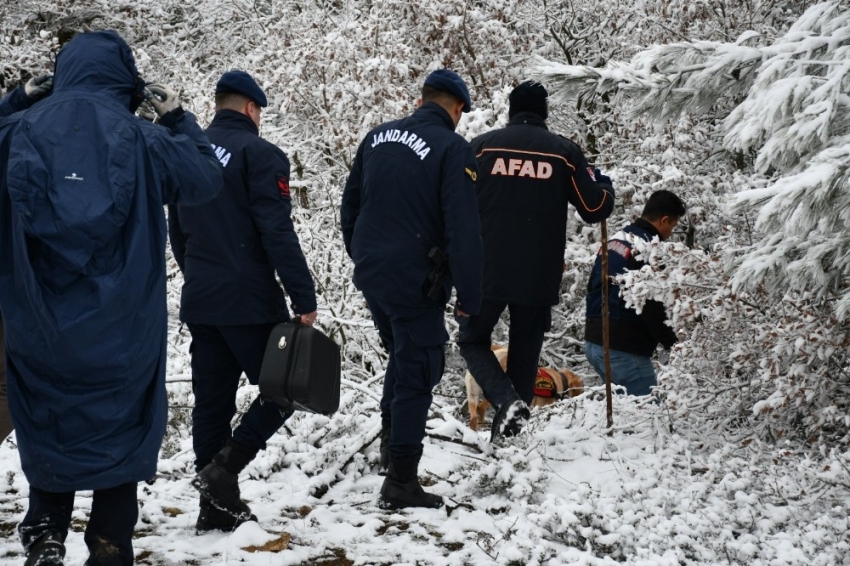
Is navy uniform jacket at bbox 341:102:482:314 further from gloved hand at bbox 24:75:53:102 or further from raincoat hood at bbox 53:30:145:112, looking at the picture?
gloved hand at bbox 24:75:53:102

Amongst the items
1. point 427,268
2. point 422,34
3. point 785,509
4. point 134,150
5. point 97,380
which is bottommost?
point 785,509

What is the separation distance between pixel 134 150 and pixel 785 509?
3.35m

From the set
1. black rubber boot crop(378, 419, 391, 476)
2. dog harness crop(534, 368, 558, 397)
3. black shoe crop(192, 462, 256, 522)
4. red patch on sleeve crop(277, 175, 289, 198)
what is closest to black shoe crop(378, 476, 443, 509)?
black rubber boot crop(378, 419, 391, 476)

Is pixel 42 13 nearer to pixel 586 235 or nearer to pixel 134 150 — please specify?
pixel 586 235

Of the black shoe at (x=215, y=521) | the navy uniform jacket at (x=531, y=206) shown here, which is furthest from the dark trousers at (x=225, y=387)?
the navy uniform jacket at (x=531, y=206)

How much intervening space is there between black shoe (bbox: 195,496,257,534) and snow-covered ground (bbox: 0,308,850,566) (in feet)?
0.15

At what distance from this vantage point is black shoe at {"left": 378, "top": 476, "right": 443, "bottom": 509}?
4547 mm

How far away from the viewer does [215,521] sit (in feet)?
13.8

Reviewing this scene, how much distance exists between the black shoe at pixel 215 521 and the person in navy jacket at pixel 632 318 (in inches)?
128

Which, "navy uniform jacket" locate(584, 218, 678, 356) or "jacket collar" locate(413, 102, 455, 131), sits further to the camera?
"navy uniform jacket" locate(584, 218, 678, 356)

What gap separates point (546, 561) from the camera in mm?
3936

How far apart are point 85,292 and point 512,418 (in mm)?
2884

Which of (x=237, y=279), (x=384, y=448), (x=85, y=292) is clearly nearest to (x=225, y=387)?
(x=237, y=279)

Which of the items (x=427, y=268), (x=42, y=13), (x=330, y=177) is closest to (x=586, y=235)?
(x=330, y=177)
